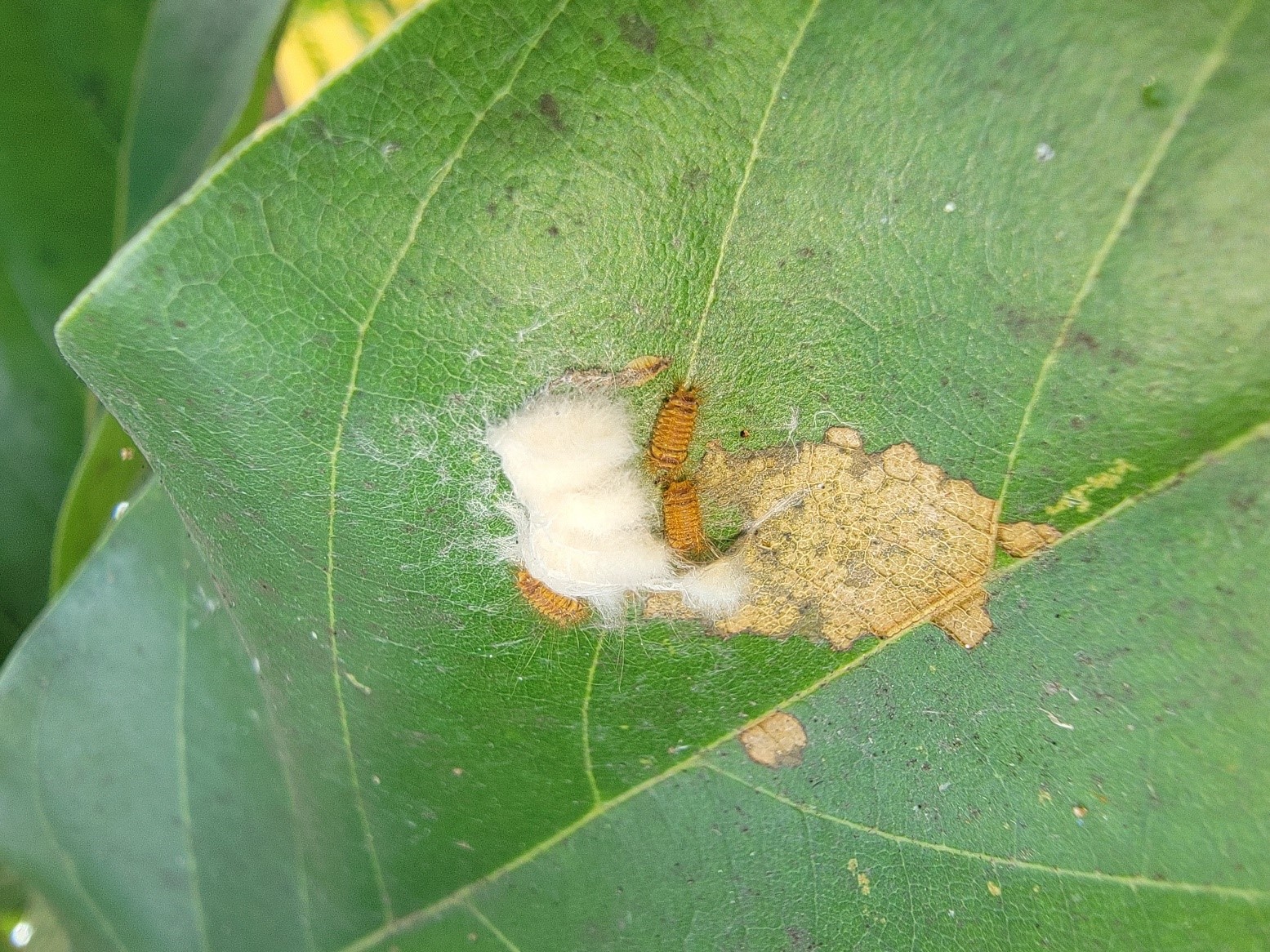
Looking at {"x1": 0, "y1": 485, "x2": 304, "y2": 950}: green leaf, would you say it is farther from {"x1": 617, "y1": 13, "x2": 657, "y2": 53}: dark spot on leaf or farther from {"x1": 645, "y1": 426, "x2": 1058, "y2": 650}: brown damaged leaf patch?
{"x1": 617, "y1": 13, "x2": 657, "y2": 53}: dark spot on leaf

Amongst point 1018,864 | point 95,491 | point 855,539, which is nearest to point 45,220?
point 95,491

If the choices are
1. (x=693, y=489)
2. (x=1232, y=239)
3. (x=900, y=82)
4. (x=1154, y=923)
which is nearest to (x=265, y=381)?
(x=693, y=489)

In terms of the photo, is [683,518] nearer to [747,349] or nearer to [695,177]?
[747,349]

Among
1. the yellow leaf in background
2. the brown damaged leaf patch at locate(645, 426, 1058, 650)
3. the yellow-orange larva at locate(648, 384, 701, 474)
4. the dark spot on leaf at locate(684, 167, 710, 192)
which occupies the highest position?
the yellow leaf in background

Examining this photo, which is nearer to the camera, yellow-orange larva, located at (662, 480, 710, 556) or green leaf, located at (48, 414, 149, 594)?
yellow-orange larva, located at (662, 480, 710, 556)

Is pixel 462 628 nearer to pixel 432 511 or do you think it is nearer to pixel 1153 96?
pixel 432 511

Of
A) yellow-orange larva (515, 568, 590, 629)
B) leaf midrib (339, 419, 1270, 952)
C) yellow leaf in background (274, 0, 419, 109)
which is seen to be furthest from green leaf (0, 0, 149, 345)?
leaf midrib (339, 419, 1270, 952)

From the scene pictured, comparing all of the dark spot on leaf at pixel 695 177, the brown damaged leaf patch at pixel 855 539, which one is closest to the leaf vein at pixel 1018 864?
the brown damaged leaf patch at pixel 855 539
